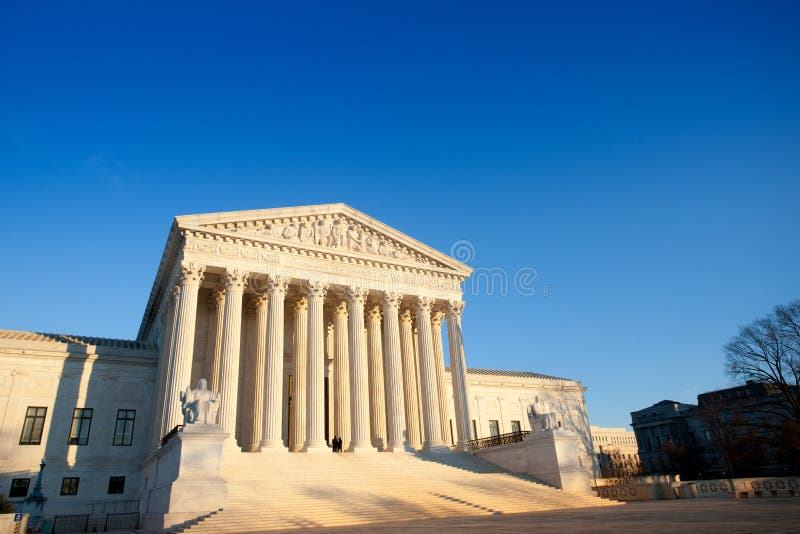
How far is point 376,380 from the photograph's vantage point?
38.3 meters

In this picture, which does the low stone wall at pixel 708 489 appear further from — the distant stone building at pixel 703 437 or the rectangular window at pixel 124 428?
the rectangular window at pixel 124 428

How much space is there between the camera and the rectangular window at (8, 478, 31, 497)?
2977cm

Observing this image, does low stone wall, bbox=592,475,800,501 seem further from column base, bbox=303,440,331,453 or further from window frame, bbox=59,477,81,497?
window frame, bbox=59,477,81,497

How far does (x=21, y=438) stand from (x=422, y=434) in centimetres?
2564

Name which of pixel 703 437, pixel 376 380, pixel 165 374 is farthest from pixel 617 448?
pixel 165 374

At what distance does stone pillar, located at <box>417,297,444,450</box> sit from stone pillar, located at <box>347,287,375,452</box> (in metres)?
4.44

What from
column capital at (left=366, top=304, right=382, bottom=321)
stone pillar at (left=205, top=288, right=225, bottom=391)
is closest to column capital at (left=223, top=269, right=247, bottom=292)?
stone pillar at (left=205, top=288, right=225, bottom=391)

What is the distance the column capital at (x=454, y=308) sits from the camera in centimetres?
4006

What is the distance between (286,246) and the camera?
34.5m

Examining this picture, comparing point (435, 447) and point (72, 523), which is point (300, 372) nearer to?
point (435, 447)

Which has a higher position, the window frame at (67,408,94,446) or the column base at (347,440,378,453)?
the window frame at (67,408,94,446)

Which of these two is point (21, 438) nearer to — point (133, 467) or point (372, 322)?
point (133, 467)

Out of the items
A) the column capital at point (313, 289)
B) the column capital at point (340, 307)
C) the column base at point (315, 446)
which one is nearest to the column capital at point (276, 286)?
the column capital at point (313, 289)

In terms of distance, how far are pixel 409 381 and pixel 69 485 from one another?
883 inches
